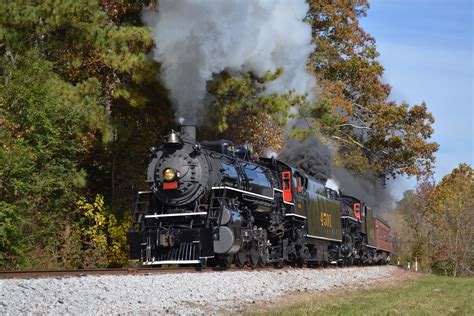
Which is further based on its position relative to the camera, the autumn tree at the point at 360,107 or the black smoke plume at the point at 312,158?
the autumn tree at the point at 360,107

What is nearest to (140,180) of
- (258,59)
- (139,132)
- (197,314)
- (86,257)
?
(139,132)

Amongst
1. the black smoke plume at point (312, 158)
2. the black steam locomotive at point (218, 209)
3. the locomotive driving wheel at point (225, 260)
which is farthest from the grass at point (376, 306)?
the black smoke plume at point (312, 158)

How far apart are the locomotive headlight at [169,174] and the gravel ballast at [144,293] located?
115 inches

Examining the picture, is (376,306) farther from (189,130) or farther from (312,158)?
(312,158)

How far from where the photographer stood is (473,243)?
38.9 m

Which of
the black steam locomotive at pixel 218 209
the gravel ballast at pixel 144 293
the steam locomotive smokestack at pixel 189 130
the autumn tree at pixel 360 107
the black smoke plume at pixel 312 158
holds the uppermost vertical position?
the autumn tree at pixel 360 107

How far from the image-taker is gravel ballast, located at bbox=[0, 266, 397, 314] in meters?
8.87

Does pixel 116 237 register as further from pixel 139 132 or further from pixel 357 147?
pixel 357 147

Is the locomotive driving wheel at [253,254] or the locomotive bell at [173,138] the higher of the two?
the locomotive bell at [173,138]

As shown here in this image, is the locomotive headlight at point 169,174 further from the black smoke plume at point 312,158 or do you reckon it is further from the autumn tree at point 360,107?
the autumn tree at point 360,107

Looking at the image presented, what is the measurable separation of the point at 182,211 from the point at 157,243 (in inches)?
41.4

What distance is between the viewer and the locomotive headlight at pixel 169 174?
1602 centimetres

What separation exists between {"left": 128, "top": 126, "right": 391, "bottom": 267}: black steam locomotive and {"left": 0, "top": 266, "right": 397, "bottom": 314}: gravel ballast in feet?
4.44

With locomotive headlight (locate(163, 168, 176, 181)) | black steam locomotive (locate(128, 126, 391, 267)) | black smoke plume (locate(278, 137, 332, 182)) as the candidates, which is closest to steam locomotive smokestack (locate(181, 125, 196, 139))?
black steam locomotive (locate(128, 126, 391, 267))
